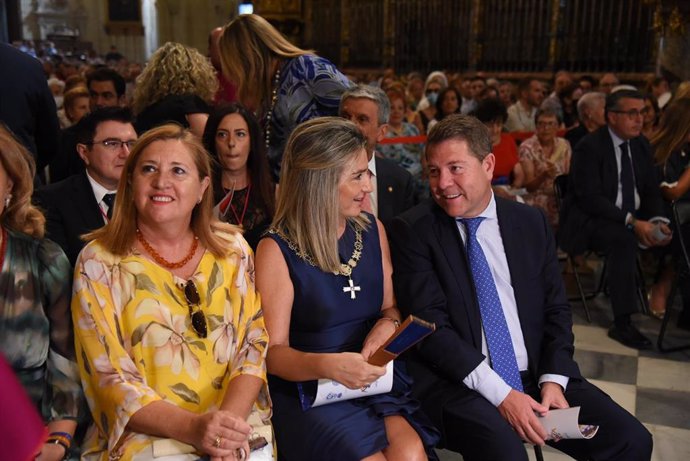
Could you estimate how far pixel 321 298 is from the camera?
7.95 feet

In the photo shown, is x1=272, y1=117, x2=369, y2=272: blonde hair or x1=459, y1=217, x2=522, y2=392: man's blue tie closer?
x1=272, y1=117, x2=369, y2=272: blonde hair

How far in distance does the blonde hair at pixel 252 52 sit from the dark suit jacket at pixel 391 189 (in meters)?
0.65

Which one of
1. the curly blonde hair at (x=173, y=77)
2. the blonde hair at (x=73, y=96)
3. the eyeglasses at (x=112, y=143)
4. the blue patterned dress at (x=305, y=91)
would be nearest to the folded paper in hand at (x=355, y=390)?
the eyeglasses at (x=112, y=143)

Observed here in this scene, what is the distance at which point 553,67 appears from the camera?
13.7 meters

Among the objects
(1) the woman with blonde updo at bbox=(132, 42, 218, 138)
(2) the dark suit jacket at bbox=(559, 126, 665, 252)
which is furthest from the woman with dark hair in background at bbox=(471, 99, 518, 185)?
(1) the woman with blonde updo at bbox=(132, 42, 218, 138)

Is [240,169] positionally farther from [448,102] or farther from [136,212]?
[448,102]

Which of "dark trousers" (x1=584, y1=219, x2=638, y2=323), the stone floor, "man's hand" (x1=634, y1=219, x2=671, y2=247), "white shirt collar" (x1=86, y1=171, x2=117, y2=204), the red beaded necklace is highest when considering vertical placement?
"white shirt collar" (x1=86, y1=171, x2=117, y2=204)

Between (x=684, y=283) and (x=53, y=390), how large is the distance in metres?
3.90

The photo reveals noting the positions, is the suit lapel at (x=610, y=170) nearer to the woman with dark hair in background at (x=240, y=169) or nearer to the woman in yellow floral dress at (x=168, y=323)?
the woman with dark hair in background at (x=240, y=169)

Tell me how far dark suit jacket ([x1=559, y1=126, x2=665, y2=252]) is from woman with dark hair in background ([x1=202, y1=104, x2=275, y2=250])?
2.20 metres

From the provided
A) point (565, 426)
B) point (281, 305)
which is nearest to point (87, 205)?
point (281, 305)

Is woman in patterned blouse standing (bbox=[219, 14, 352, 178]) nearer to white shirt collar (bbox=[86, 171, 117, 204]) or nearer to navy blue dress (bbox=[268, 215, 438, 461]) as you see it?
white shirt collar (bbox=[86, 171, 117, 204])

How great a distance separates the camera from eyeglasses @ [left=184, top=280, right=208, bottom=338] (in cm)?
221

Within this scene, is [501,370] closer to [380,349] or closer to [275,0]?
[380,349]
